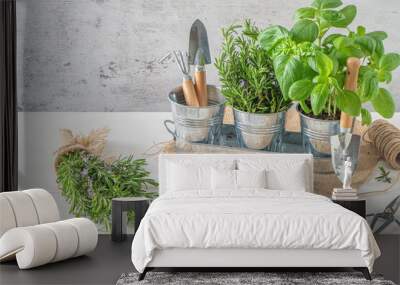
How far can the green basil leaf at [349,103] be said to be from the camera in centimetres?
621

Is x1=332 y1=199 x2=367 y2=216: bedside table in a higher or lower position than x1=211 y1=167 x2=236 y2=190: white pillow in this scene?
lower

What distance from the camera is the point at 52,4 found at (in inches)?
278

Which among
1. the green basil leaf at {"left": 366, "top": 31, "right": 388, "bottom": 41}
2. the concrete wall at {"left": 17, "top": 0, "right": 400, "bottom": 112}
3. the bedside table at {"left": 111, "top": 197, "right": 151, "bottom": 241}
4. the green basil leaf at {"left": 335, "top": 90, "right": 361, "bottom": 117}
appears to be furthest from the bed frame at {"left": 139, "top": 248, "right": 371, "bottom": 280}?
the concrete wall at {"left": 17, "top": 0, "right": 400, "bottom": 112}

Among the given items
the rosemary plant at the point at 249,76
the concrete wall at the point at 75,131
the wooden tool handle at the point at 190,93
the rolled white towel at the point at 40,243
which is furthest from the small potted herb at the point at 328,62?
the rolled white towel at the point at 40,243

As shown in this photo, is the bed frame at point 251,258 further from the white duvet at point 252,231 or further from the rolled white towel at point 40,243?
the rolled white towel at point 40,243

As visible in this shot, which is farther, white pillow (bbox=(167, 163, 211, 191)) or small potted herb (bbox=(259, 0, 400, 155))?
white pillow (bbox=(167, 163, 211, 191))

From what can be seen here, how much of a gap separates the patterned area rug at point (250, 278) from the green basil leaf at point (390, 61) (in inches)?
83.6

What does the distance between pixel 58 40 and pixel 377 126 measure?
10.7 ft

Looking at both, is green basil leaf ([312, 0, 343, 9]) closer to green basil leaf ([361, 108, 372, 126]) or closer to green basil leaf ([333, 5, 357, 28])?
green basil leaf ([333, 5, 357, 28])

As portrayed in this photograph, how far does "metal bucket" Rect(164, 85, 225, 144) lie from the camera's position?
6.86 metres

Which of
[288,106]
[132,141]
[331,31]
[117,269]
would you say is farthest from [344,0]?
[117,269]

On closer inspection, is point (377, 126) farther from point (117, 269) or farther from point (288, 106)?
point (117, 269)

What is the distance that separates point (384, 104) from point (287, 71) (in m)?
0.98

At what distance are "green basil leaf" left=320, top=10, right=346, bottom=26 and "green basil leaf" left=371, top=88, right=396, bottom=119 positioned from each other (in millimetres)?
758
